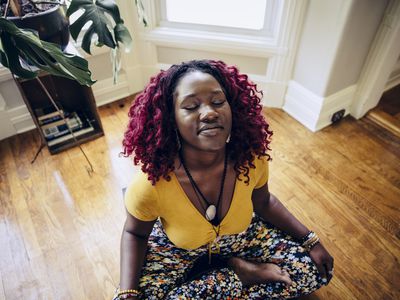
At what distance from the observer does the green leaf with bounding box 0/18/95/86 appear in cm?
91

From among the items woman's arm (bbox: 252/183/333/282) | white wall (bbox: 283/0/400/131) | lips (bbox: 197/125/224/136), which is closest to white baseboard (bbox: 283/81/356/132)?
white wall (bbox: 283/0/400/131)

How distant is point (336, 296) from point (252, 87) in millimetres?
956

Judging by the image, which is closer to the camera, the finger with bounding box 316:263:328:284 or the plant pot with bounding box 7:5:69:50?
the finger with bounding box 316:263:328:284

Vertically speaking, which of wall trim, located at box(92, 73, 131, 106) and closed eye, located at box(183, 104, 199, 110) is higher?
closed eye, located at box(183, 104, 199, 110)

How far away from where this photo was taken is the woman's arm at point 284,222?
3.80 feet

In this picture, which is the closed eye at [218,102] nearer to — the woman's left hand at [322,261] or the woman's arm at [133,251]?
the woman's arm at [133,251]

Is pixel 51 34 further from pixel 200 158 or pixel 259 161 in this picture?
pixel 259 161

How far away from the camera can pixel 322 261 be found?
1149 millimetres

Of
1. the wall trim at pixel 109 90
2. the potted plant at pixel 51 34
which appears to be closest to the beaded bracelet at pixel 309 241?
the potted plant at pixel 51 34

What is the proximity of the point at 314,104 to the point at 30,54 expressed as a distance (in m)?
1.60

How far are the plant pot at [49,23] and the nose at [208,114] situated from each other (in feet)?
3.28

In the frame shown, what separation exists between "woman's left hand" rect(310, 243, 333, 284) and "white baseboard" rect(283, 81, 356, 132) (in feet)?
3.49

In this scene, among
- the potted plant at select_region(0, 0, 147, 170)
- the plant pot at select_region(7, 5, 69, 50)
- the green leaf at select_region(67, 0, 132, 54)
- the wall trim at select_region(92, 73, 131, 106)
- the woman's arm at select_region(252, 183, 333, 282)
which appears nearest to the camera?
the potted plant at select_region(0, 0, 147, 170)

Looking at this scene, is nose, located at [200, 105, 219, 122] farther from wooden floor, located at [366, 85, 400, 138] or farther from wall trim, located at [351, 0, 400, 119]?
wooden floor, located at [366, 85, 400, 138]
